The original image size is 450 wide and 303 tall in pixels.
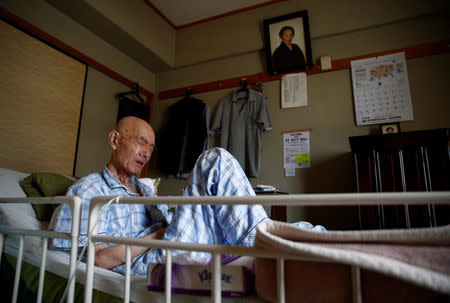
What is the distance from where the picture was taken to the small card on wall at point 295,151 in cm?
229

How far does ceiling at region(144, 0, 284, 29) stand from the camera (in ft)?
8.68

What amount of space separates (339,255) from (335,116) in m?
2.11

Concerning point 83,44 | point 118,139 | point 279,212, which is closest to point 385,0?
point 279,212

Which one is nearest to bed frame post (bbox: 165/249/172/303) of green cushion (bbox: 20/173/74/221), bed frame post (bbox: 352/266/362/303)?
bed frame post (bbox: 352/266/362/303)

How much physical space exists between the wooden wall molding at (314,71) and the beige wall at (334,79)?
0.04 meters

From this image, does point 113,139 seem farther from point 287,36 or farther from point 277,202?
point 287,36

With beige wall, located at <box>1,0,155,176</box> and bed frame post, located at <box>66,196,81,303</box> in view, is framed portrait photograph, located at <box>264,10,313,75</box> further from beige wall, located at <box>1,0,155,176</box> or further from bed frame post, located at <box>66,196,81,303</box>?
bed frame post, located at <box>66,196,81,303</box>

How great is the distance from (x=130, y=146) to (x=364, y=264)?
125 cm

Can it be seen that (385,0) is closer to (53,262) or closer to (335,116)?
(335,116)

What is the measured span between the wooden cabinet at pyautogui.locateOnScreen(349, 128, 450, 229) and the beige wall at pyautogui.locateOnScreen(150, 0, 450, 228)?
43cm

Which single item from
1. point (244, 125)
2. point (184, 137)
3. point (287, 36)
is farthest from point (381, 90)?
point (184, 137)

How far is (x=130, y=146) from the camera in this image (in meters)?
1.38

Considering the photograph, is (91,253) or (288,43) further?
(288,43)

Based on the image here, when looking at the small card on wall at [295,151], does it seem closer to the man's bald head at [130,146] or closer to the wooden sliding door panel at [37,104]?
the man's bald head at [130,146]
